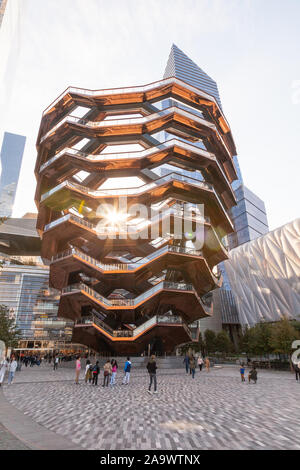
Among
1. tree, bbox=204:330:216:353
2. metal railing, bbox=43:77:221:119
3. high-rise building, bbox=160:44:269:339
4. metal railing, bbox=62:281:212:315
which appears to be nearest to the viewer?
metal railing, bbox=62:281:212:315

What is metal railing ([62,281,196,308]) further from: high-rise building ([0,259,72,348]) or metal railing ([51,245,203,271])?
high-rise building ([0,259,72,348])

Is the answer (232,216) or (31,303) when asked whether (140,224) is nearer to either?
(31,303)

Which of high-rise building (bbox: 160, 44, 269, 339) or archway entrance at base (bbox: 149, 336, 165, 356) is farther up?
high-rise building (bbox: 160, 44, 269, 339)

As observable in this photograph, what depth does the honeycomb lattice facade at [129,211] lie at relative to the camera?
33094 millimetres

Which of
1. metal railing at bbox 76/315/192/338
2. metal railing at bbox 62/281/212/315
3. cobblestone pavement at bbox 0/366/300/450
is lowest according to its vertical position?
cobblestone pavement at bbox 0/366/300/450

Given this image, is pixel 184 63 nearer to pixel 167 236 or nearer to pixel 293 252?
pixel 293 252

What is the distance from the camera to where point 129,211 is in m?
38.9

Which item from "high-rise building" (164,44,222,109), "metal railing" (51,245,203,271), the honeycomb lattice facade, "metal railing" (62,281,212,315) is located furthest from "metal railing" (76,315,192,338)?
"high-rise building" (164,44,222,109)

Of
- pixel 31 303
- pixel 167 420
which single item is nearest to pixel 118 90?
pixel 167 420

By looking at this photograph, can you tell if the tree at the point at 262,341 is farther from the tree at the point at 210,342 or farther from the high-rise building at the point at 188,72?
the high-rise building at the point at 188,72

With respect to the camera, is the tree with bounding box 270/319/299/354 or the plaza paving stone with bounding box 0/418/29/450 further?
the tree with bounding box 270/319/299/354

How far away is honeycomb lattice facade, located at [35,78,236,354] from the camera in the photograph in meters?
33.1

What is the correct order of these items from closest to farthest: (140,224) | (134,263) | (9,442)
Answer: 1. (9,442)
2. (134,263)
3. (140,224)

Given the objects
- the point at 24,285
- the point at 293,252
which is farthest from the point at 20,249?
the point at 293,252
